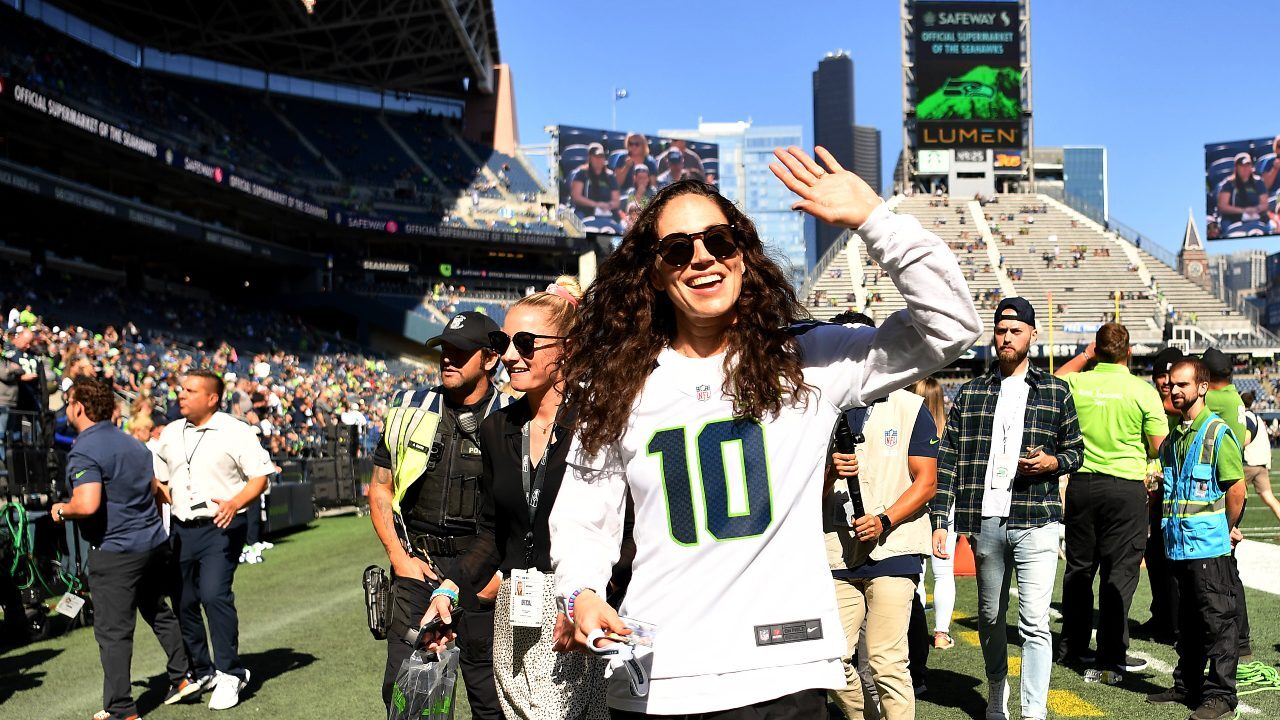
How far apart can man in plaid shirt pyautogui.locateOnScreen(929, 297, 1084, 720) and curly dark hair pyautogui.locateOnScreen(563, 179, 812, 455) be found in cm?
322

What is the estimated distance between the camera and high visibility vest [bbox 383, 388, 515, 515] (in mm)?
4578

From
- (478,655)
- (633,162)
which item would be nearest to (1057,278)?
(633,162)

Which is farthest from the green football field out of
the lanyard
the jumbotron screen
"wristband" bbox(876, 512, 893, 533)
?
the jumbotron screen

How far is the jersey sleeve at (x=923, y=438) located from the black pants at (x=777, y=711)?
305cm

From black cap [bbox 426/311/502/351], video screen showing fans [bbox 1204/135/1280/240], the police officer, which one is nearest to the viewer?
the police officer

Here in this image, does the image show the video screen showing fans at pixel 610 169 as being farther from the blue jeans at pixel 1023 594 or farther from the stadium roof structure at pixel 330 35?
the blue jeans at pixel 1023 594

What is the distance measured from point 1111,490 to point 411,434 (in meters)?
4.37

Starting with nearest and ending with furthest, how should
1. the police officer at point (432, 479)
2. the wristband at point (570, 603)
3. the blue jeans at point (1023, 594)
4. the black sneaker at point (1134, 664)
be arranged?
1. the wristband at point (570, 603)
2. the police officer at point (432, 479)
3. the blue jeans at point (1023, 594)
4. the black sneaker at point (1134, 664)

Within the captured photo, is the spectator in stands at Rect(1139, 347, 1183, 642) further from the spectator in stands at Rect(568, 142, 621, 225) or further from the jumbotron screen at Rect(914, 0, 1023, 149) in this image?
the jumbotron screen at Rect(914, 0, 1023, 149)

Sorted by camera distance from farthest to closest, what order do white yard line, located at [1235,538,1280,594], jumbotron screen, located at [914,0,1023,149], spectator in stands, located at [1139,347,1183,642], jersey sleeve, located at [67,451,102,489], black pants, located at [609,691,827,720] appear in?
jumbotron screen, located at [914,0,1023,149]
white yard line, located at [1235,538,1280,594]
spectator in stands, located at [1139,347,1183,642]
jersey sleeve, located at [67,451,102,489]
black pants, located at [609,691,827,720]

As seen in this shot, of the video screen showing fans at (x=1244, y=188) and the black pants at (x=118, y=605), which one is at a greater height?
the video screen showing fans at (x=1244, y=188)

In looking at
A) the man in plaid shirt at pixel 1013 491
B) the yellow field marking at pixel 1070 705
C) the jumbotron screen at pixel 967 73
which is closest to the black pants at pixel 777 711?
the man in plaid shirt at pixel 1013 491

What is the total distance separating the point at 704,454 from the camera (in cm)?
232

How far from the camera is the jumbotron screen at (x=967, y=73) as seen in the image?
66188 millimetres
